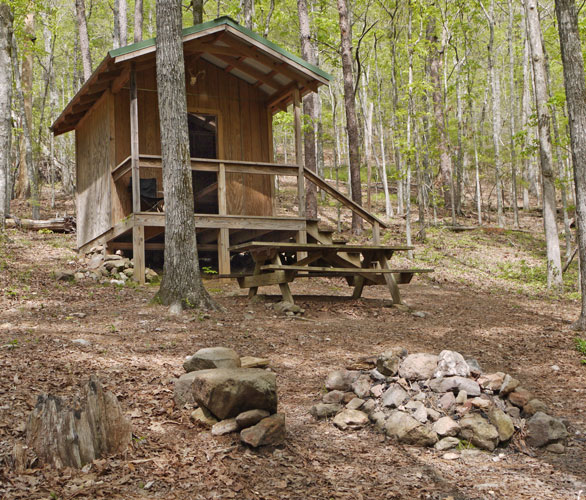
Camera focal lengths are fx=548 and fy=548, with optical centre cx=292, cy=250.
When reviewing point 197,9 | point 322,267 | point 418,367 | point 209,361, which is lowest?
point 418,367

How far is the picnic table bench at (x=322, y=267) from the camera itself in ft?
29.9

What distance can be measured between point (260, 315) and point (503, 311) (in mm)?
4987

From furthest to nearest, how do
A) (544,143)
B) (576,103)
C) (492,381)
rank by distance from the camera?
(544,143) → (576,103) → (492,381)

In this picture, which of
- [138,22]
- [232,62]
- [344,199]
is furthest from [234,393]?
[138,22]

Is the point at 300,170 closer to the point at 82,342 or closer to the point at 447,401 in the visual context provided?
the point at 82,342

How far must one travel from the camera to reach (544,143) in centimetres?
1372

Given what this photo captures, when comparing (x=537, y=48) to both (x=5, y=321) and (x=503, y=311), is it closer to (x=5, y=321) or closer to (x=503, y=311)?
(x=503, y=311)

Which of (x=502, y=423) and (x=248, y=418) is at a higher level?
(x=248, y=418)

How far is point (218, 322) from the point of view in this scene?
25.7 ft

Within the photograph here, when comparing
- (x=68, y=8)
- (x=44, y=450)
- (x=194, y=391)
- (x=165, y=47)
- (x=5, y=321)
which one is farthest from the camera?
(x=68, y=8)

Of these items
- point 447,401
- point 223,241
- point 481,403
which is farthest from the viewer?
point 223,241

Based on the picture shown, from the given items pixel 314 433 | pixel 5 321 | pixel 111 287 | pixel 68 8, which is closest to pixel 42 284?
pixel 111 287

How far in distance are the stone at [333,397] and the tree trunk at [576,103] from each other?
516 cm

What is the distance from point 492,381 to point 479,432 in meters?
0.82
